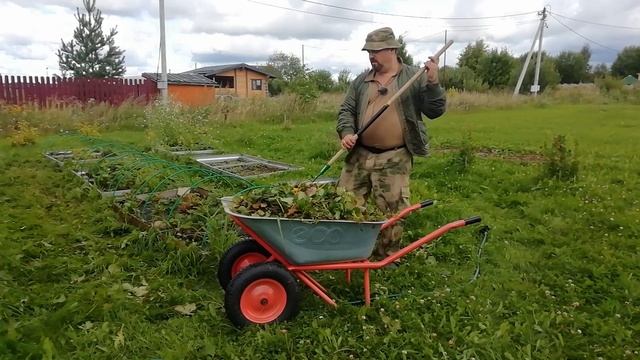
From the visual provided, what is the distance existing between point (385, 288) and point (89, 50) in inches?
1259

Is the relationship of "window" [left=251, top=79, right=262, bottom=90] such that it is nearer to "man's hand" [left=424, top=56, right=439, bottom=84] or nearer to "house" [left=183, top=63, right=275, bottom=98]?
"house" [left=183, top=63, right=275, bottom=98]

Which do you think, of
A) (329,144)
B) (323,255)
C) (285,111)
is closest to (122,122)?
(285,111)

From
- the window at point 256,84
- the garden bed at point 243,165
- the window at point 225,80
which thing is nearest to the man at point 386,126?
the garden bed at point 243,165

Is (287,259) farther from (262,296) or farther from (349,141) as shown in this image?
(349,141)

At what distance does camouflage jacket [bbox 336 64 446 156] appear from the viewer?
3.55 m

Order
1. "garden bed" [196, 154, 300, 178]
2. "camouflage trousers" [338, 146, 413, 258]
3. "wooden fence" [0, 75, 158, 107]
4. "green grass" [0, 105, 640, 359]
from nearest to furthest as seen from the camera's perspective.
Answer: "green grass" [0, 105, 640, 359] < "camouflage trousers" [338, 146, 413, 258] < "garden bed" [196, 154, 300, 178] < "wooden fence" [0, 75, 158, 107]

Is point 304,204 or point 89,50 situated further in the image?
point 89,50

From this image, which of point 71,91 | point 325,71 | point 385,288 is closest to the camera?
point 385,288

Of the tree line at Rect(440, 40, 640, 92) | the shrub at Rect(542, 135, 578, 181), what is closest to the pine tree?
the tree line at Rect(440, 40, 640, 92)

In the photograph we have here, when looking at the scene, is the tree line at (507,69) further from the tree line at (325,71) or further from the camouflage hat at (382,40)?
the camouflage hat at (382,40)

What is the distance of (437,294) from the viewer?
3336 mm

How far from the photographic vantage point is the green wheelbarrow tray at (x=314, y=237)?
2754mm

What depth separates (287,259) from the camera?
2889 mm

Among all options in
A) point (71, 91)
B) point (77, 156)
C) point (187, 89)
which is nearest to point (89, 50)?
point (187, 89)
